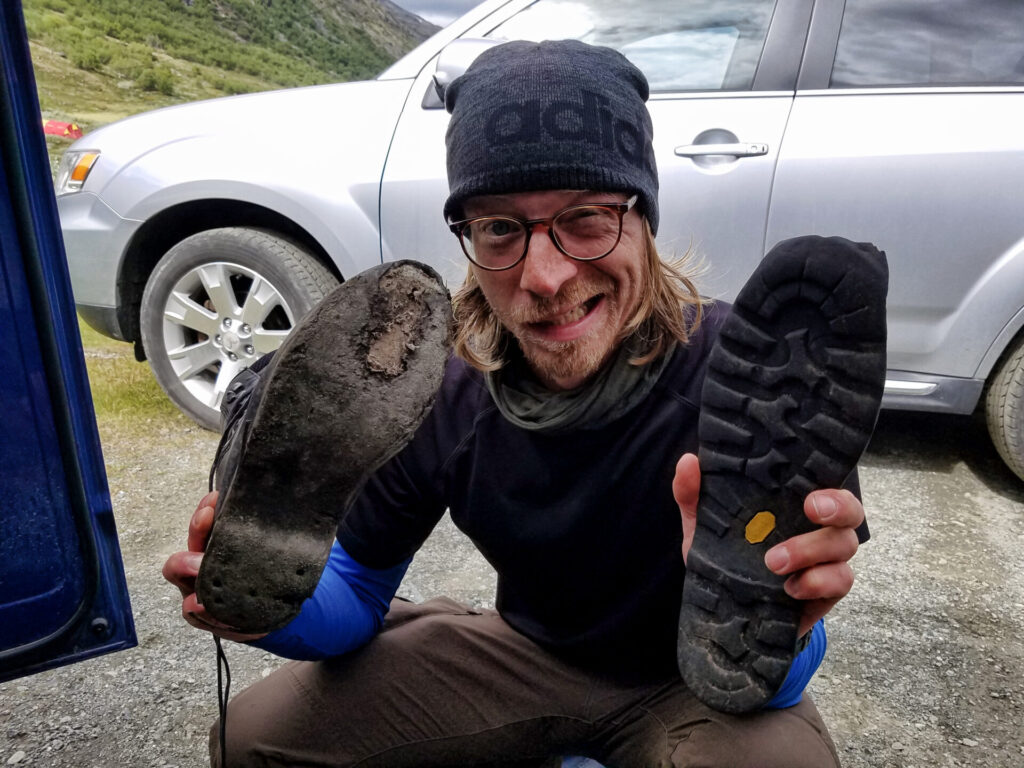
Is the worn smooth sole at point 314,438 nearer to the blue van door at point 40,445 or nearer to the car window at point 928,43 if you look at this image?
the blue van door at point 40,445

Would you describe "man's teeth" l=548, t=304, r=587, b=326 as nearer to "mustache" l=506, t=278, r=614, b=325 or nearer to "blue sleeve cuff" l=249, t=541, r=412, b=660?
"mustache" l=506, t=278, r=614, b=325

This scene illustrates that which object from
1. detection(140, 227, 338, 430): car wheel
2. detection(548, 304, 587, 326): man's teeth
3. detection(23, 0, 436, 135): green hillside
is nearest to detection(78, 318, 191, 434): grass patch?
detection(140, 227, 338, 430): car wheel

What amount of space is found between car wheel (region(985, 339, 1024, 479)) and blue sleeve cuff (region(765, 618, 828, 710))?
1.78 metres

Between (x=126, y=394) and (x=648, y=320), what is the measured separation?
3.07 metres

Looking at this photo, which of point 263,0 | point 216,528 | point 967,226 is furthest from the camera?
point 263,0

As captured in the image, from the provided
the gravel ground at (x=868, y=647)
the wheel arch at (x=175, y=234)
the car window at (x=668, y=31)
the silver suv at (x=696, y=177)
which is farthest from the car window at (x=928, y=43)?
the wheel arch at (x=175, y=234)

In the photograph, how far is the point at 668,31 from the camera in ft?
8.94

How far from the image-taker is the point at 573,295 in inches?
→ 49.0

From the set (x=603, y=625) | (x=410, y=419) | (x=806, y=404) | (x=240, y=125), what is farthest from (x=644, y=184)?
(x=240, y=125)

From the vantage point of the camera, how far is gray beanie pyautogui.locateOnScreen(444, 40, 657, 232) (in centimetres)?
119

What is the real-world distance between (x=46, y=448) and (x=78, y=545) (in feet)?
0.68

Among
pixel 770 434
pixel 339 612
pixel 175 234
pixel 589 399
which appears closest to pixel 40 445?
pixel 339 612

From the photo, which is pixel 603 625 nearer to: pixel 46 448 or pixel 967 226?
pixel 46 448

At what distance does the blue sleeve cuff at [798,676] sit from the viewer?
122 centimetres
